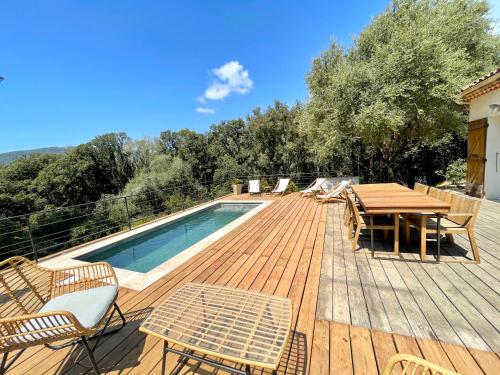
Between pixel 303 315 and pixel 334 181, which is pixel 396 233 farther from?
pixel 334 181

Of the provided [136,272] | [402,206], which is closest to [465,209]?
[402,206]

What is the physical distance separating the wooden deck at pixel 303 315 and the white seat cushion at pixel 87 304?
374mm

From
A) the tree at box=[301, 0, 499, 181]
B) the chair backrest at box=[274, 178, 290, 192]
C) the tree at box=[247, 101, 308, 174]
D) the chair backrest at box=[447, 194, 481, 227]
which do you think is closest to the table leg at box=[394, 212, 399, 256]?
the chair backrest at box=[447, 194, 481, 227]

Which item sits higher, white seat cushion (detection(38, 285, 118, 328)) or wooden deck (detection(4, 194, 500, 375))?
white seat cushion (detection(38, 285, 118, 328))

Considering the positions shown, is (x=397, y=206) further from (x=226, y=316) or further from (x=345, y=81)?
(x=345, y=81)

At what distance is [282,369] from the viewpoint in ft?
4.57

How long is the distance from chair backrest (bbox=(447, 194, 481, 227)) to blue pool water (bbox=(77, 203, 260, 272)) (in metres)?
4.37

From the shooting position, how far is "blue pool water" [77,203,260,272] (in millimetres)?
3984

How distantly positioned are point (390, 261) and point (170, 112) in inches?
911

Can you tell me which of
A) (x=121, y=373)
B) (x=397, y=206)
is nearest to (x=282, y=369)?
(x=121, y=373)

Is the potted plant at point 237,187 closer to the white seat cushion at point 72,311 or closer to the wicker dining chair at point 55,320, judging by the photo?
the wicker dining chair at point 55,320

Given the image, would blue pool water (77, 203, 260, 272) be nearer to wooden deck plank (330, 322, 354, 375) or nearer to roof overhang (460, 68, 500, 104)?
wooden deck plank (330, 322, 354, 375)

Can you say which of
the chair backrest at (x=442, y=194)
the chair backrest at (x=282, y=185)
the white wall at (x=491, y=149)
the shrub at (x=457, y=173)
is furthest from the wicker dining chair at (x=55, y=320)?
the shrub at (x=457, y=173)

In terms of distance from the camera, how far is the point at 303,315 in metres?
1.85
